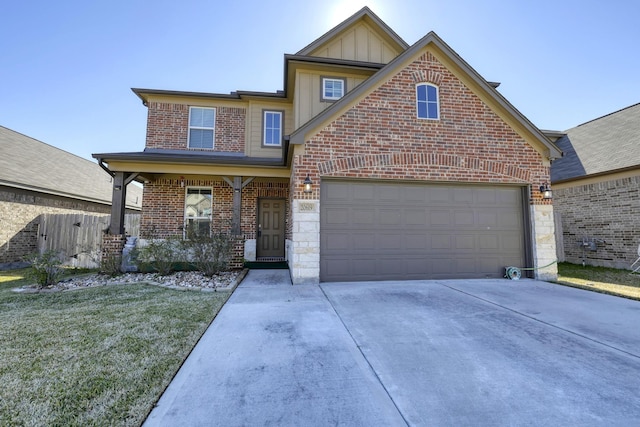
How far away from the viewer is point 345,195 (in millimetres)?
6785

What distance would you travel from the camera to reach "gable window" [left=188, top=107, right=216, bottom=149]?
34.5ft

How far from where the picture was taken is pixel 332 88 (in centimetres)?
970

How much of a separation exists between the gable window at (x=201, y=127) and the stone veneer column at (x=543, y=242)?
34.9 ft

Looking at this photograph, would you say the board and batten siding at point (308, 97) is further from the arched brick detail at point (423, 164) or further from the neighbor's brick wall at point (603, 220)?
the neighbor's brick wall at point (603, 220)

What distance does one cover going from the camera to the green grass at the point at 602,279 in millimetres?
6059

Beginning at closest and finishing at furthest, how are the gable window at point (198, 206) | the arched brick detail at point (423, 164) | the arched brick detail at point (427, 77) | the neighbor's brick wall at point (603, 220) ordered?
the arched brick detail at point (423, 164) < the arched brick detail at point (427, 77) < the neighbor's brick wall at point (603, 220) < the gable window at point (198, 206)

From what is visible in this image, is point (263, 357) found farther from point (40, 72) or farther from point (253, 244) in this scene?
point (40, 72)

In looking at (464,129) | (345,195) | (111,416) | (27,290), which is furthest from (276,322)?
(464,129)

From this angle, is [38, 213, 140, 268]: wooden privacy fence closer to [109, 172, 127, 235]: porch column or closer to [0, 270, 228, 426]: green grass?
[109, 172, 127, 235]: porch column

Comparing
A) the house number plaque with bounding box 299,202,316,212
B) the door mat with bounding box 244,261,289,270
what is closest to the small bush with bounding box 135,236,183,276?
the door mat with bounding box 244,261,289,270

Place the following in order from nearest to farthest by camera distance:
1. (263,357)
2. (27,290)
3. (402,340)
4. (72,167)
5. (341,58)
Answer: (263,357) → (402,340) → (27,290) → (341,58) → (72,167)

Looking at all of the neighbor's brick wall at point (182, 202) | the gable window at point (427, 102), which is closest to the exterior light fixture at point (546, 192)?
the gable window at point (427, 102)

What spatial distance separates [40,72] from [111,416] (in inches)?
552

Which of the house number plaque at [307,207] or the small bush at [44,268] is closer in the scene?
the small bush at [44,268]
